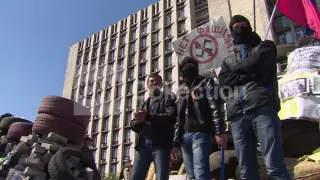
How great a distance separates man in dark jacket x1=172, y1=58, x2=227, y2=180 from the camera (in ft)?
8.82

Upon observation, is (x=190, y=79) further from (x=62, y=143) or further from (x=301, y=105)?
(x=62, y=143)

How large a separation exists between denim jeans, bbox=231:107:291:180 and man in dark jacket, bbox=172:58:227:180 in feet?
0.89

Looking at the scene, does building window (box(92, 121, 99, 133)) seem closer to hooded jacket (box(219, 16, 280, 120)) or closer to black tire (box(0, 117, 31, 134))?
black tire (box(0, 117, 31, 134))

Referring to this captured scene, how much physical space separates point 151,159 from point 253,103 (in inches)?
56.1

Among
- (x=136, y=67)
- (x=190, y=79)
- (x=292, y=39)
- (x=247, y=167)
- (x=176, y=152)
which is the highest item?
(x=136, y=67)

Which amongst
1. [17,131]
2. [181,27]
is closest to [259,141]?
[17,131]

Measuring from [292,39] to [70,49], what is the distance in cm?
3305

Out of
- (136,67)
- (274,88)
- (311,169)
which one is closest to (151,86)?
(274,88)

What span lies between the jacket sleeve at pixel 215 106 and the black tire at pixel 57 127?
11.1ft

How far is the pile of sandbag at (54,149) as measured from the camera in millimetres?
4508

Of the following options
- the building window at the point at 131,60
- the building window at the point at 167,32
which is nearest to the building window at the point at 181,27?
the building window at the point at 167,32

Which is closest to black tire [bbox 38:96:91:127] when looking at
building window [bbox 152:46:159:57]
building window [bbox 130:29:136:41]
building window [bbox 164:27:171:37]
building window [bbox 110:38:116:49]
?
building window [bbox 152:46:159:57]

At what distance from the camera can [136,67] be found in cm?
3456

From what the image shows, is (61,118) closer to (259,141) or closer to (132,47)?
(259,141)
